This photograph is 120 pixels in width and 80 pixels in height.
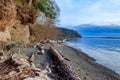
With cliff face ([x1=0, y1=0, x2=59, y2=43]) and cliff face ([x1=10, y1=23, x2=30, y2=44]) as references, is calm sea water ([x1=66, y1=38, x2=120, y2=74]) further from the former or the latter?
cliff face ([x1=0, y1=0, x2=59, y2=43])

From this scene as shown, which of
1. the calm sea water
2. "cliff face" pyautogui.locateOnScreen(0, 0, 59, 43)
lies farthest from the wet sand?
"cliff face" pyautogui.locateOnScreen(0, 0, 59, 43)

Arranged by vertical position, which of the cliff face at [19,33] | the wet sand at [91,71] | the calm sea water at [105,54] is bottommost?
the calm sea water at [105,54]

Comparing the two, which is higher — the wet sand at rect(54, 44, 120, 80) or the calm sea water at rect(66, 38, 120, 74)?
the wet sand at rect(54, 44, 120, 80)

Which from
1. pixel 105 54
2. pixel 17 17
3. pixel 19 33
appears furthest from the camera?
pixel 105 54

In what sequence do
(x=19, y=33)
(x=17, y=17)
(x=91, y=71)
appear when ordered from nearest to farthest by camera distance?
(x=91, y=71) → (x=17, y=17) → (x=19, y=33)

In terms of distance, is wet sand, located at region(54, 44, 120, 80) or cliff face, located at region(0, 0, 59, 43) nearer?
wet sand, located at region(54, 44, 120, 80)

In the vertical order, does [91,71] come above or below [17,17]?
below

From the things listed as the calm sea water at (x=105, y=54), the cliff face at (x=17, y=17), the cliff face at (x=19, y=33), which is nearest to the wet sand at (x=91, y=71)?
the calm sea water at (x=105, y=54)

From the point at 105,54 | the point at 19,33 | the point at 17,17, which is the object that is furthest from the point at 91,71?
the point at 105,54

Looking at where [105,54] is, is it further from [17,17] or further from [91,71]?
[17,17]

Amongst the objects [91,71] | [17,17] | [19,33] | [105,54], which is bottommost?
[105,54]

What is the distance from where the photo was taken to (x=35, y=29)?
31.5 metres

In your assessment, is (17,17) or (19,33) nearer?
(17,17)

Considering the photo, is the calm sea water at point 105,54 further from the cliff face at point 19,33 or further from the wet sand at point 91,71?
the cliff face at point 19,33
